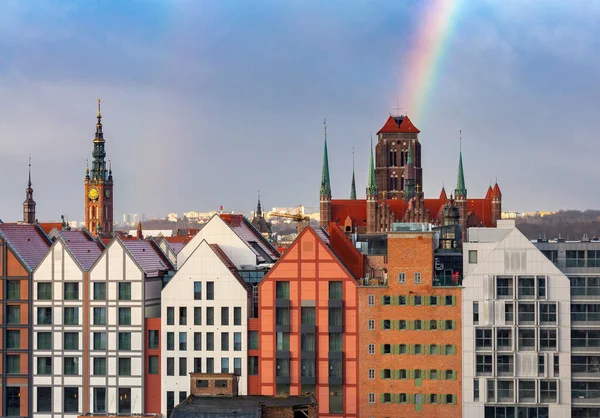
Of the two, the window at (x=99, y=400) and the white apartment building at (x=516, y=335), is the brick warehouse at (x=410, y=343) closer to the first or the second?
the white apartment building at (x=516, y=335)

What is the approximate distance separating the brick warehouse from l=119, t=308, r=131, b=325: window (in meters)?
21.5

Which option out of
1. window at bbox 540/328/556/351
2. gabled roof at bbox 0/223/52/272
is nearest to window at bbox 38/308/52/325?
gabled roof at bbox 0/223/52/272

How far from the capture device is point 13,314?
375 feet

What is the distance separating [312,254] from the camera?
110938 mm

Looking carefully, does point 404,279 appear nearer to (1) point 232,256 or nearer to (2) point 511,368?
(2) point 511,368

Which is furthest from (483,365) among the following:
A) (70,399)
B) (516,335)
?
(70,399)

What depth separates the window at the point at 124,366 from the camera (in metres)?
112

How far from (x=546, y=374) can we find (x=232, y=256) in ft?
110

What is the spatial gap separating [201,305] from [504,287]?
27475mm

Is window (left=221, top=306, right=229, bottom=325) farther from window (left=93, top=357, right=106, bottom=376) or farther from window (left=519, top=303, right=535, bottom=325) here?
window (left=519, top=303, right=535, bottom=325)

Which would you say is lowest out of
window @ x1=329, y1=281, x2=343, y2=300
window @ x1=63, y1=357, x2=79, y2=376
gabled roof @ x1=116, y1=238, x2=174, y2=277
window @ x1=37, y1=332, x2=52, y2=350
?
window @ x1=63, y1=357, x2=79, y2=376

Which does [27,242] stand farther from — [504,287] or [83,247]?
[504,287]

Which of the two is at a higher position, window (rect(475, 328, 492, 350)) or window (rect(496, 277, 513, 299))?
window (rect(496, 277, 513, 299))

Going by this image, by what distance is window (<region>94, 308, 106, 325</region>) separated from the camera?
11300 centimetres
